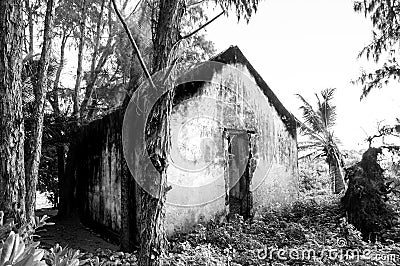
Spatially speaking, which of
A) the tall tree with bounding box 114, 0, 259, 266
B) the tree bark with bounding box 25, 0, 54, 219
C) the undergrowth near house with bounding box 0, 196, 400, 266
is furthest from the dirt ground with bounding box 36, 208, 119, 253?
the tall tree with bounding box 114, 0, 259, 266

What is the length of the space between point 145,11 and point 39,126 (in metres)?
2.70

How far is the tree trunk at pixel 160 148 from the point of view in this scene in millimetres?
3385

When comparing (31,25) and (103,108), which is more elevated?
(31,25)

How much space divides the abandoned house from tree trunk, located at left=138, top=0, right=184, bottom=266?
333cm

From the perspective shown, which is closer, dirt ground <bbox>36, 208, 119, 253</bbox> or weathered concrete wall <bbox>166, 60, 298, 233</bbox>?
weathered concrete wall <bbox>166, 60, 298, 233</bbox>

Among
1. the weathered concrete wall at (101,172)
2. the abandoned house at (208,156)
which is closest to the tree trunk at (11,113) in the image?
the abandoned house at (208,156)

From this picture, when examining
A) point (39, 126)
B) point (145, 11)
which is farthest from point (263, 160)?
point (39, 126)

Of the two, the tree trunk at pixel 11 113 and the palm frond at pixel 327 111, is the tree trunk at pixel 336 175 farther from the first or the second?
the tree trunk at pixel 11 113

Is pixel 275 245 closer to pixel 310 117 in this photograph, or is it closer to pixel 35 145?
pixel 35 145

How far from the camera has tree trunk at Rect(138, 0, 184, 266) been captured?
3385mm

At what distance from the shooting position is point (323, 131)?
16609 millimetres

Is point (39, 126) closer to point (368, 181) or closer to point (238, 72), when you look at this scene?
point (238, 72)

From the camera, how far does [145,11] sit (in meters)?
6.92

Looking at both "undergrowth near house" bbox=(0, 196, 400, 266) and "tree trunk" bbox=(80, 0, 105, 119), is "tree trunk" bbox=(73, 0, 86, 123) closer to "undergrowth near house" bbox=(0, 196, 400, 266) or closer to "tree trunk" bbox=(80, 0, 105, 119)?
"tree trunk" bbox=(80, 0, 105, 119)
